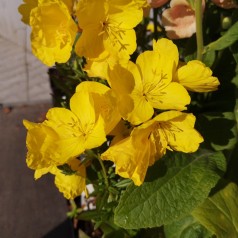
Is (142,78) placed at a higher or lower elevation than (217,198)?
higher

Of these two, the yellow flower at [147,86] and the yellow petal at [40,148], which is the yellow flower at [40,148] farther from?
the yellow flower at [147,86]

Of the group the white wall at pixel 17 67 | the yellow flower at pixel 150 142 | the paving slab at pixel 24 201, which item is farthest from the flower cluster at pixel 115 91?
the white wall at pixel 17 67

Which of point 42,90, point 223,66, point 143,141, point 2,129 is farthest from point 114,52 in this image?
point 42,90

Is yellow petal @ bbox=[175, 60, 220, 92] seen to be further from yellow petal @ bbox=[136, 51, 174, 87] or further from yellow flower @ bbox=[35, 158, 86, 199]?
yellow flower @ bbox=[35, 158, 86, 199]

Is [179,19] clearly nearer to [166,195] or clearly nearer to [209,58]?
[209,58]

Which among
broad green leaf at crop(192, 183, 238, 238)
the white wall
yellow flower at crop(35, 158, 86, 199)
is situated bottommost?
the white wall

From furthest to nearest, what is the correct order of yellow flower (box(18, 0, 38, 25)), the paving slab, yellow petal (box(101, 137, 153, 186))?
the paving slab
yellow flower (box(18, 0, 38, 25))
yellow petal (box(101, 137, 153, 186))

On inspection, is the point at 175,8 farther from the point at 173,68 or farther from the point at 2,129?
the point at 2,129

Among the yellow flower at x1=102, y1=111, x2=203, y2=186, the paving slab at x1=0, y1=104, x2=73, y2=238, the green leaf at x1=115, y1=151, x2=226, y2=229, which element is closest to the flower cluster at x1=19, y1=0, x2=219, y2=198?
the yellow flower at x1=102, y1=111, x2=203, y2=186
